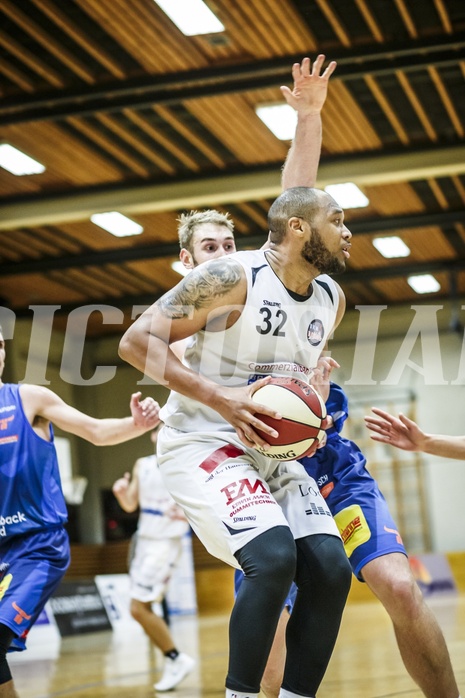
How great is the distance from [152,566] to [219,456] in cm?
648

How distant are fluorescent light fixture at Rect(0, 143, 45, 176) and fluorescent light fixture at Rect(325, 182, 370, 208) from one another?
437 centimetres

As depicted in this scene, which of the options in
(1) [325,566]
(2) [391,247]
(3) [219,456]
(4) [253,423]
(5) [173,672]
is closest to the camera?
(4) [253,423]

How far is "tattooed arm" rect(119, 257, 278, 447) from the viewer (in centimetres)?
363

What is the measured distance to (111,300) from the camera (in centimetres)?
2170

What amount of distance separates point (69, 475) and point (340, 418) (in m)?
19.8

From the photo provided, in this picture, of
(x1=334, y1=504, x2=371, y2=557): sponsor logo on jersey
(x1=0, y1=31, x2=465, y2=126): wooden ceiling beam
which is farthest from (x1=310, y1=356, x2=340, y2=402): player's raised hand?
(x1=0, y1=31, x2=465, y2=126): wooden ceiling beam

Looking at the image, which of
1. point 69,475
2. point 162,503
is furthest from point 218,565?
point 162,503

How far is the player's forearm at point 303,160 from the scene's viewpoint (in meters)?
4.85

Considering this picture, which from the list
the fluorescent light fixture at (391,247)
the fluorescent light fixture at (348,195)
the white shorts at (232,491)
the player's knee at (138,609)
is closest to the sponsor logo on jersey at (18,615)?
the white shorts at (232,491)

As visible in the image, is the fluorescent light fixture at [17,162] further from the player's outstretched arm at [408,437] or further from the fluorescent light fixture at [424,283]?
the player's outstretched arm at [408,437]

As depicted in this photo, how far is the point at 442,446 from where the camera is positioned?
4.27 metres

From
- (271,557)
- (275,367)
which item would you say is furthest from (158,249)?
(271,557)

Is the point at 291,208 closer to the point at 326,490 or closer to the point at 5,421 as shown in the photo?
the point at 326,490

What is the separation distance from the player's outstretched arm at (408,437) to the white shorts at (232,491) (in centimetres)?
42
